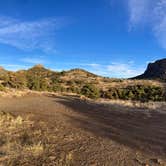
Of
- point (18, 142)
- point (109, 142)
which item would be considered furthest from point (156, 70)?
point (18, 142)

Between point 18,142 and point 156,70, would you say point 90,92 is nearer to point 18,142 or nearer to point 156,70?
point 18,142

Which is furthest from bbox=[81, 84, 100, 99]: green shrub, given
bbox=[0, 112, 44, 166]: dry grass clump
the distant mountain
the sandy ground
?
the distant mountain

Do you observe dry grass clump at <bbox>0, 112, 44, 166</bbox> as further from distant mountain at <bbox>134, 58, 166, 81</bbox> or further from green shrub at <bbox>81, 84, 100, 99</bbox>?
distant mountain at <bbox>134, 58, 166, 81</bbox>

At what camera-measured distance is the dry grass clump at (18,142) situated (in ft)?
25.3

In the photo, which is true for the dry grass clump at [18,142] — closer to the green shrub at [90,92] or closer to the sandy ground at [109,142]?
the sandy ground at [109,142]

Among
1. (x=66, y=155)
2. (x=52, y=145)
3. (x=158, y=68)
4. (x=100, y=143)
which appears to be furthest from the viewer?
(x=158, y=68)

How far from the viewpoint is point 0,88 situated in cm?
3250

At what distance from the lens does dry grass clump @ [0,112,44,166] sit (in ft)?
25.3

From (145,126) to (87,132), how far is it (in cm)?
376

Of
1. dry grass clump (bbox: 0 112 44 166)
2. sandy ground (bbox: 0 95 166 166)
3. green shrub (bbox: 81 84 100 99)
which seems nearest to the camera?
dry grass clump (bbox: 0 112 44 166)

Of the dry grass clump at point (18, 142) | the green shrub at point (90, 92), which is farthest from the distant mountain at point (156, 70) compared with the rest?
the dry grass clump at point (18, 142)

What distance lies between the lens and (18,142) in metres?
9.23

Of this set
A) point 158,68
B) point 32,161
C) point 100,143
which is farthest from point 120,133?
point 158,68

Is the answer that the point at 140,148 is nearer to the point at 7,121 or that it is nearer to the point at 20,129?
the point at 20,129
